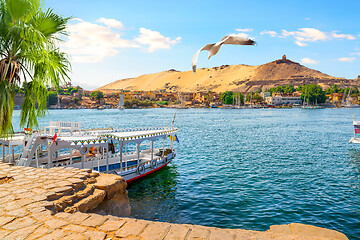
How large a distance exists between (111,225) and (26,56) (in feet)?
18.1

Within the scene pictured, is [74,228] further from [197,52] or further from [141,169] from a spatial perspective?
[141,169]

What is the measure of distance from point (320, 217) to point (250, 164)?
438 inches

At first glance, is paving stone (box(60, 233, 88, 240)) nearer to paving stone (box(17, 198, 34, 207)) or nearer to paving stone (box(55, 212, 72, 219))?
paving stone (box(55, 212, 72, 219))

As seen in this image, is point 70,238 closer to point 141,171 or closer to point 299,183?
point 141,171

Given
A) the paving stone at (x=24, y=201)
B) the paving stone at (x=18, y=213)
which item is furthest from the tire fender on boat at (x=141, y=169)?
the paving stone at (x=18, y=213)

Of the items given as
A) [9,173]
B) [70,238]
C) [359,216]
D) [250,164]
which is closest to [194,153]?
[250,164]

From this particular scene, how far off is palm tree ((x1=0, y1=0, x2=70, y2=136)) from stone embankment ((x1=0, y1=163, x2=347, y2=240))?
1950 mm

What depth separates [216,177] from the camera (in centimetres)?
1911

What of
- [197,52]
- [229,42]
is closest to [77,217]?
[197,52]

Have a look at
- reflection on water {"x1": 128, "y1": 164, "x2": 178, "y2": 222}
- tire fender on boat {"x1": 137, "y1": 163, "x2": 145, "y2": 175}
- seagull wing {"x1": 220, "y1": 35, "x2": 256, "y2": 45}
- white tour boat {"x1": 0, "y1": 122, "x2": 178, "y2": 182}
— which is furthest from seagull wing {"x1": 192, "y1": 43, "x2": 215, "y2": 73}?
tire fender on boat {"x1": 137, "y1": 163, "x2": 145, "y2": 175}

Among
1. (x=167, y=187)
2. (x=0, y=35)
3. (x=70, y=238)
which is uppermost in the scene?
(x=0, y=35)

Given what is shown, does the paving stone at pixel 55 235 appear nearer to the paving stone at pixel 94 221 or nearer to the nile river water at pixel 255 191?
the paving stone at pixel 94 221

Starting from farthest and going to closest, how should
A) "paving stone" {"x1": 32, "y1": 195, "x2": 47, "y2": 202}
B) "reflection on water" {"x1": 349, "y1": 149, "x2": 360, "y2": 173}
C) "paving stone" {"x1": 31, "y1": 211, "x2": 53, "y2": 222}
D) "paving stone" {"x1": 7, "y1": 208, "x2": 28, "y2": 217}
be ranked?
"reflection on water" {"x1": 349, "y1": 149, "x2": 360, "y2": 173} < "paving stone" {"x1": 32, "y1": 195, "x2": 47, "y2": 202} < "paving stone" {"x1": 7, "y1": 208, "x2": 28, "y2": 217} < "paving stone" {"x1": 31, "y1": 211, "x2": 53, "y2": 222}

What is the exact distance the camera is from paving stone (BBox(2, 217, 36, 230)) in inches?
212
